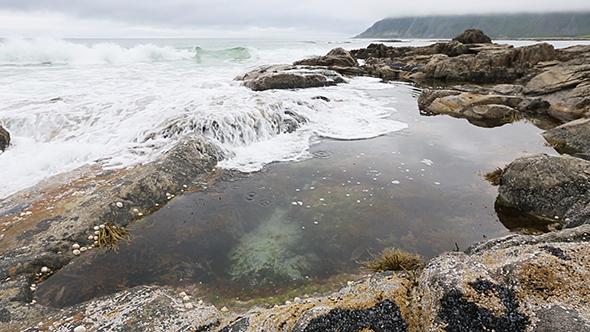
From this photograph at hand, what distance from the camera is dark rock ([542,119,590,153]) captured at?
9.11 m

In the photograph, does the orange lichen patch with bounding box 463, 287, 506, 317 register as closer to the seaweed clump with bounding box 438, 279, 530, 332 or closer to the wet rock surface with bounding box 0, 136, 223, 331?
the seaweed clump with bounding box 438, 279, 530, 332

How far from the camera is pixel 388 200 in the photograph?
21.4 feet

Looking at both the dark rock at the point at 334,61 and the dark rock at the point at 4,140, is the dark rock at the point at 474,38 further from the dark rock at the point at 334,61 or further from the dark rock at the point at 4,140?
the dark rock at the point at 4,140

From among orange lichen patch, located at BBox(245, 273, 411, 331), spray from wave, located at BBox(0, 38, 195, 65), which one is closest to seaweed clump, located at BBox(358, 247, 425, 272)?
orange lichen patch, located at BBox(245, 273, 411, 331)

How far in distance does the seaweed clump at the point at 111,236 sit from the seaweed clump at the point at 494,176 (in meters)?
8.26

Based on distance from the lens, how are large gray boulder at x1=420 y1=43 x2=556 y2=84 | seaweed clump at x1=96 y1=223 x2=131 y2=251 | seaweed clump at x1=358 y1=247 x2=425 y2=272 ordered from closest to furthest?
seaweed clump at x1=358 y1=247 x2=425 y2=272 → seaweed clump at x1=96 y1=223 x2=131 y2=251 → large gray boulder at x1=420 y1=43 x2=556 y2=84

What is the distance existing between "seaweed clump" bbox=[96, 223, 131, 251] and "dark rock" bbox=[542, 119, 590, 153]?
12412 millimetres

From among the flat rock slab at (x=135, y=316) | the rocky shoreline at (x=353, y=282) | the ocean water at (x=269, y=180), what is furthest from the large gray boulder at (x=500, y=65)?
the flat rock slab at (x=135, y=316)

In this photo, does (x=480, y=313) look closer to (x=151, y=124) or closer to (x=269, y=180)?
(x=269, y=180)

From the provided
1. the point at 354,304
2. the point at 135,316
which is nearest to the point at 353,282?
the point at 354,304

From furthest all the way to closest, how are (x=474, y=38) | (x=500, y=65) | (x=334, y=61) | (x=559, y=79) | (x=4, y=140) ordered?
(x=474, y=38), (x=334, y=61), (x=500, y=65), (x=559, y=79), (x=4, y=140)

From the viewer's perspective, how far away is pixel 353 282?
4219 mm

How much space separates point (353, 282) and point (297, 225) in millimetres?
1790

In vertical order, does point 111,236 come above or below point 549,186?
below
